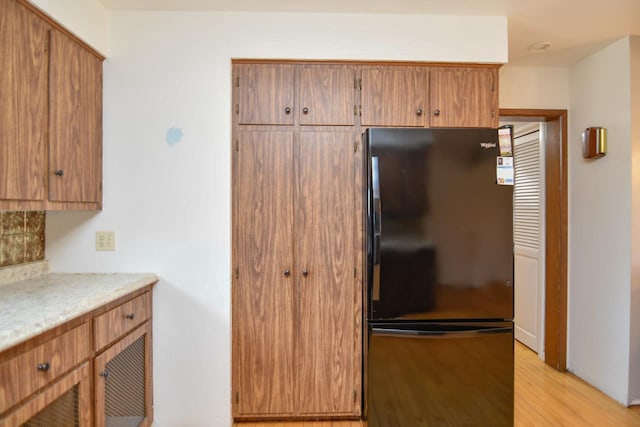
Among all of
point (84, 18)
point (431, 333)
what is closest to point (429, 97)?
point (431, 333)

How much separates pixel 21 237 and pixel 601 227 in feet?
12.1

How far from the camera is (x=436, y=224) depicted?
1779 mm

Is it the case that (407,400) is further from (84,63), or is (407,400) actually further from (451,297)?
(84,63)

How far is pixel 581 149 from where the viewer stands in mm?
2658

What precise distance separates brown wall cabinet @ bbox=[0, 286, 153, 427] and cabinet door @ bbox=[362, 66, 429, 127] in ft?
5.52

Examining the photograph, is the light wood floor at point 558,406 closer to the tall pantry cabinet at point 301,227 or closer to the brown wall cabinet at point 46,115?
the tall pantry cabinet at point 301,227

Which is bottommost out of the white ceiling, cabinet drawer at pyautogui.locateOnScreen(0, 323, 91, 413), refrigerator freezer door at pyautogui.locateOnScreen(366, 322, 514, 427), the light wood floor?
the light wood floor

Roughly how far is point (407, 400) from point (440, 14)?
2186 millimetres

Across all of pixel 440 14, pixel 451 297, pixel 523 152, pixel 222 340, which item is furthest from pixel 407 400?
pixel 523 152

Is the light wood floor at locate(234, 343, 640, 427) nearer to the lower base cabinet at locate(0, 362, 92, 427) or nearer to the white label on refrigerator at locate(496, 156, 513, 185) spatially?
the lower base cabinet at locate(0, 362, 92, 427)

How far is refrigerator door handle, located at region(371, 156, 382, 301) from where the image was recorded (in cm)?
176

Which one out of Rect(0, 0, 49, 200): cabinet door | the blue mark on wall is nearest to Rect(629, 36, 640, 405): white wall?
the blue mark on wall

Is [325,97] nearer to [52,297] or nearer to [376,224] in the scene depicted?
[376,224]

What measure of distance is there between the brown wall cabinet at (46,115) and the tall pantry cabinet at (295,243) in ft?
2.55
